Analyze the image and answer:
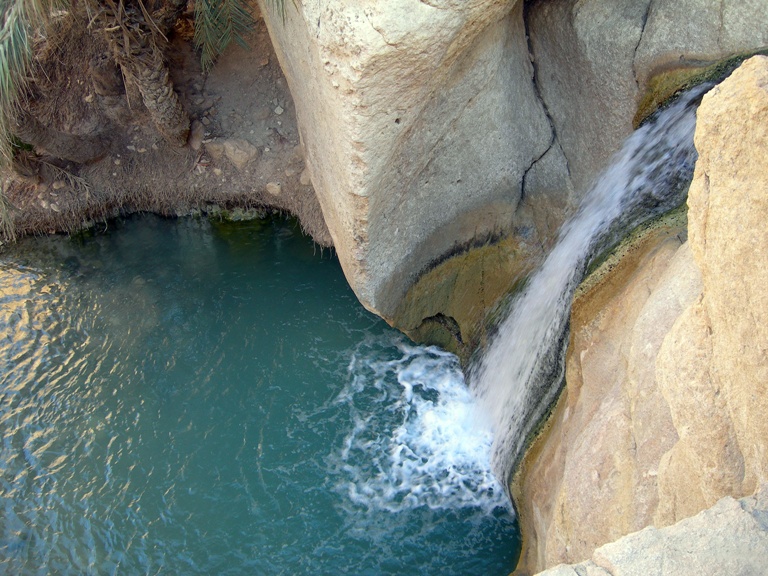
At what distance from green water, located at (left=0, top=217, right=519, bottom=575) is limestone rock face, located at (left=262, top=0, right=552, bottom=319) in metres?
0.95

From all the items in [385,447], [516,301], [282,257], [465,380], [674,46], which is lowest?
[385,447]

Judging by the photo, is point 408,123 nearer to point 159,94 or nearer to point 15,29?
point 15,29

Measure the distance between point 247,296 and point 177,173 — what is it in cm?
184

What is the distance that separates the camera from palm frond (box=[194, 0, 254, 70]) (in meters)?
6.71

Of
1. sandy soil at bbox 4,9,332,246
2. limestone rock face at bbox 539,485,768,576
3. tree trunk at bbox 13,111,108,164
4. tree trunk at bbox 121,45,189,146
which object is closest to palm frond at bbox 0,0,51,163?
tree trunk at bbox 121,45,189,146

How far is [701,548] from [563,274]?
3251 millimetres

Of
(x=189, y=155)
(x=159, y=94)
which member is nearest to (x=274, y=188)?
(x=189, y=155)

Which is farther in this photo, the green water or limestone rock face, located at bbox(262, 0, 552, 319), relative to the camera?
the green water

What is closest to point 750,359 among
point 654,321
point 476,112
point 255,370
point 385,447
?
point 654,321

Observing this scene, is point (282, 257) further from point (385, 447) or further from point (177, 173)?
point (385, 447)

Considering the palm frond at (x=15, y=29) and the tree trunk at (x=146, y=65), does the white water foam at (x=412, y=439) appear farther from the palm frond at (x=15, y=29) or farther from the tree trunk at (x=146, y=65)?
the palm frond at (x=15, y=29)

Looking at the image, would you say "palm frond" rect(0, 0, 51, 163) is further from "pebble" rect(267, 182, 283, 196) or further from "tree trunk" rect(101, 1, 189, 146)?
"pebble" rect(267, 182, 283, 196)

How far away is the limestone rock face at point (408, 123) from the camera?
434 centimetres

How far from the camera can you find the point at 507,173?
598 centimetres
